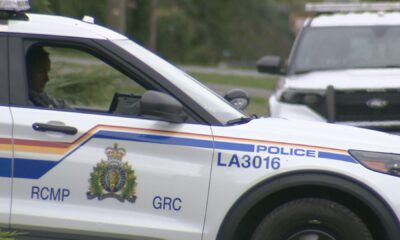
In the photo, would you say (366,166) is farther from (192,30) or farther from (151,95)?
(192,30)

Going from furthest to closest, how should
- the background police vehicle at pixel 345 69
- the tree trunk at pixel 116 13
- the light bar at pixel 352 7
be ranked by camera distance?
the tree trunk at pixel 116 13, the light bar at pixel 352 7, the background police vehicle at pixel 345 69

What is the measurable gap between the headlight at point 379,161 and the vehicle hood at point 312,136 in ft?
0.12

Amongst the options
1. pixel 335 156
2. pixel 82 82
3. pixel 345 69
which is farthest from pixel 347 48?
pixel 335 156

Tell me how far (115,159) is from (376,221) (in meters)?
1.52

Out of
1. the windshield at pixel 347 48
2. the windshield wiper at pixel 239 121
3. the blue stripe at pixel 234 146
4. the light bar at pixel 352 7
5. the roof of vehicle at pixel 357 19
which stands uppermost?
the light bar at pixel 352 7

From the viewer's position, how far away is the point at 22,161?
486cm

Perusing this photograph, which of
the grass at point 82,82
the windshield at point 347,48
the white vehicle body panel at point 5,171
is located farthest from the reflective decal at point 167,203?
the windshield at point 347,48

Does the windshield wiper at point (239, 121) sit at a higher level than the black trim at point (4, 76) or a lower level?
lower

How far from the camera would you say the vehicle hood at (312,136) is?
4.95m

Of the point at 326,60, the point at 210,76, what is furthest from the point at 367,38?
the point at 210,76

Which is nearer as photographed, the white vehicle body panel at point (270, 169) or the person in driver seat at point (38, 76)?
the white vehicle body panel at point (270, 169)

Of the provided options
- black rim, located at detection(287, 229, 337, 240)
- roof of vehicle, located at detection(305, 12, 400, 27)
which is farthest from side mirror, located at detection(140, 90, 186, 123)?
roof of vehicle, located at detection(305, 12, 400, 27)

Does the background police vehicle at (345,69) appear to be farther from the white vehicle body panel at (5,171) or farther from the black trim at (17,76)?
the white vehicle body panel at (5,171)

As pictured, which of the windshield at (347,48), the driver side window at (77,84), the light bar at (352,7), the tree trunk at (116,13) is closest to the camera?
the driver side window at (77,84)
